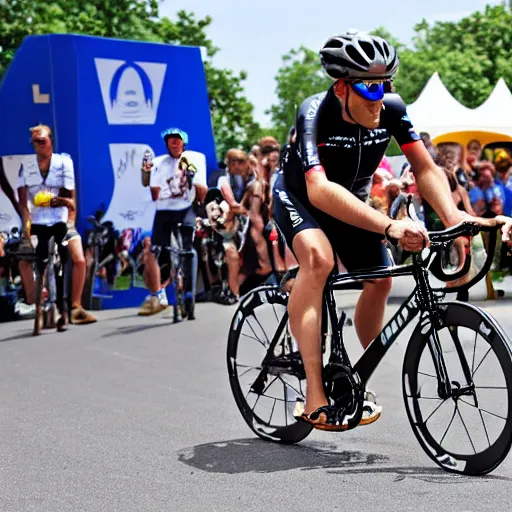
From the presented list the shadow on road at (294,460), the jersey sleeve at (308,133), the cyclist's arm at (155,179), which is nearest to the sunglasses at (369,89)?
the jersey sleeve at (308,133)

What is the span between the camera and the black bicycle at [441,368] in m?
5.70

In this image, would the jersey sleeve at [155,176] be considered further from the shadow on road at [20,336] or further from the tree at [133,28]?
the tree at [133,28]

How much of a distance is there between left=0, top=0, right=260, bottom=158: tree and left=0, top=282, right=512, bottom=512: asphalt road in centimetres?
3043

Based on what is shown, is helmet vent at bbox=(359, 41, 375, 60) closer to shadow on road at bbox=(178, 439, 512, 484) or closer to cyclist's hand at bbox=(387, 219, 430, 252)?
cyclist's hand at bbox=(387, 219, 430, 252)

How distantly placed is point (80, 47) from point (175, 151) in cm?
217

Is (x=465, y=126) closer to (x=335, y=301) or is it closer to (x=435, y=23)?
(x=335, y=301)

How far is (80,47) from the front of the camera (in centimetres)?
1580

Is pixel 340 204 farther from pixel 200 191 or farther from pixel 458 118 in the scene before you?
pixel 458 118

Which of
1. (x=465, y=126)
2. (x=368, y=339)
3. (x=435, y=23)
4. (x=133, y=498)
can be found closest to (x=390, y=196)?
(x=368, y=339)

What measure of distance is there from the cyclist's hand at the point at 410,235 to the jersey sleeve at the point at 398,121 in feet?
2.66

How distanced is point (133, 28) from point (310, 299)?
42.4 meters

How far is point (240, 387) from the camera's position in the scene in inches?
283

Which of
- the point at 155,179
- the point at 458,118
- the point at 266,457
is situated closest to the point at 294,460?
the point at 266,457

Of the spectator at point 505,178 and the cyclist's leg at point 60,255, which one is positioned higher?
the spectator at point 505,178
